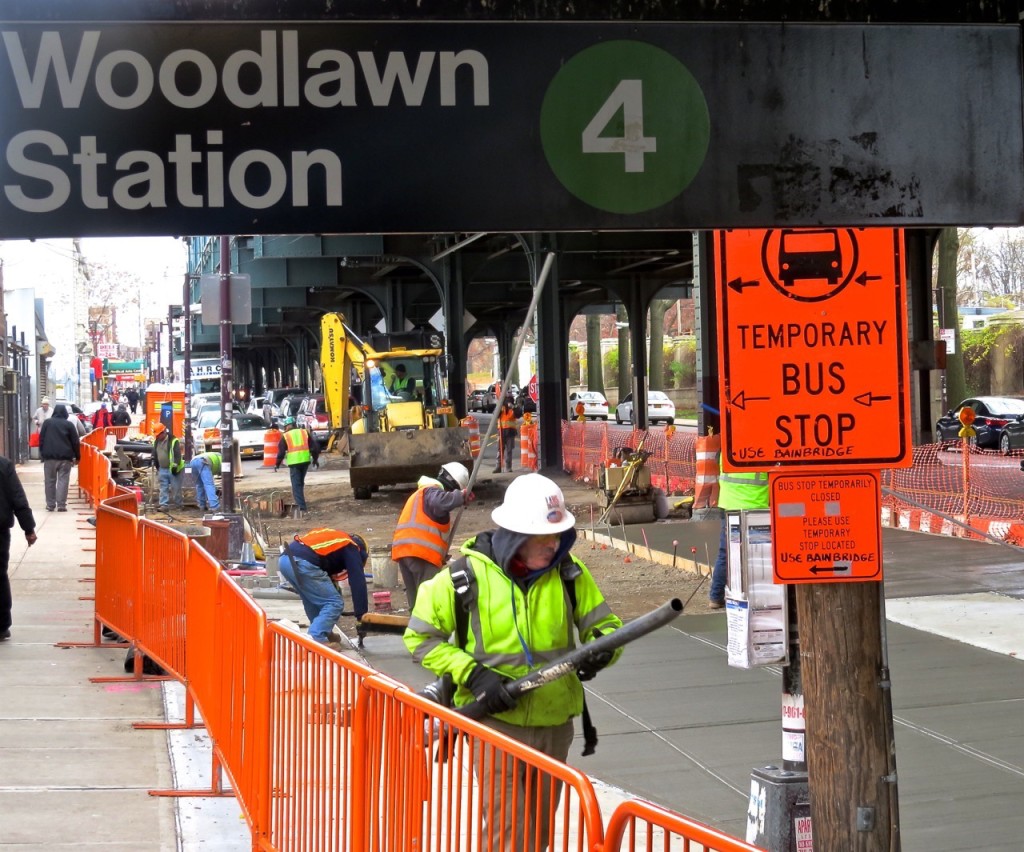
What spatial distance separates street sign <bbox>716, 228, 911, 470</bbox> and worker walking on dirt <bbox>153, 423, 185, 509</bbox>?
22.0 metres

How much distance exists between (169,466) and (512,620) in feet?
72.0

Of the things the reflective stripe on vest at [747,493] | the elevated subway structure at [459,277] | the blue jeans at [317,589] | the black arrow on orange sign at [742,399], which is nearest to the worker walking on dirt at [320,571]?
the blue jeans at [317,589]

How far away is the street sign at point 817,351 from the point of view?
4762 mm

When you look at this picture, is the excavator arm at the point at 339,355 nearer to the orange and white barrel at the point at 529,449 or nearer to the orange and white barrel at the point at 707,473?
the orange and white barrel at the point at 529,449

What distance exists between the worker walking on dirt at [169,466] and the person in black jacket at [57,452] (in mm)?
2080

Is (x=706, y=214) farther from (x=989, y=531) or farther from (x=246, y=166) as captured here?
(x=989, y=531)

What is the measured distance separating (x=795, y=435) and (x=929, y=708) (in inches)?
181

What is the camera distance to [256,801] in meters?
5.87

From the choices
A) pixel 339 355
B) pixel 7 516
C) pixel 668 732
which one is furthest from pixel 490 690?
pixel 339 355

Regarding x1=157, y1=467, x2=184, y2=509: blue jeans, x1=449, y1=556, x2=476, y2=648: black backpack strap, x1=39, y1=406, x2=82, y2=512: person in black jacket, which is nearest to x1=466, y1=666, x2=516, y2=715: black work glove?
x1=449, y1=556, x2=476, y2=648: black backpack strap

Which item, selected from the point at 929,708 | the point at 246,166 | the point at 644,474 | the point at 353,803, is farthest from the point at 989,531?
the point at 246,166

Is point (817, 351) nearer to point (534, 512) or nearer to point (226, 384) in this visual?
point (534, 512)

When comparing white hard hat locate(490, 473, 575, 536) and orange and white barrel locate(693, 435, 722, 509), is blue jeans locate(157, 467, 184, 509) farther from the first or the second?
white hard hat locate(490, 473, 575, 536)

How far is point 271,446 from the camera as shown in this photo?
3794 cm
